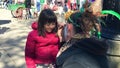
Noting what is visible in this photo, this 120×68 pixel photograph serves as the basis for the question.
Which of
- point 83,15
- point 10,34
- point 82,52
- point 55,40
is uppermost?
point 83,15

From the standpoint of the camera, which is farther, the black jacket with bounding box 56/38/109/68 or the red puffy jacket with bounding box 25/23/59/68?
the red puffy jacket with bounding box 25/23/59/68

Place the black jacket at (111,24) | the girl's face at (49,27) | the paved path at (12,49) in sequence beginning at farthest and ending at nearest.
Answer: the paved path at (12,49)
the girl's face at (49,27)
the black jacket at (111,24)

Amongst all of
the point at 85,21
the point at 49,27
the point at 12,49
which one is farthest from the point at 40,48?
the point at 12,49

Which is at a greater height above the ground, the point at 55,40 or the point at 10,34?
the point at 55,40

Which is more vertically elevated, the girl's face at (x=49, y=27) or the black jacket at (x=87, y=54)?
the black jacket at (x=87, y=54)

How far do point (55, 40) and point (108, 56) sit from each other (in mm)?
1463

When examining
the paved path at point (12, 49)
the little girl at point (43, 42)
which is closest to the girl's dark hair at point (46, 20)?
the little girl at point (43, 42)

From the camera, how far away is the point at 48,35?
3.64 metres

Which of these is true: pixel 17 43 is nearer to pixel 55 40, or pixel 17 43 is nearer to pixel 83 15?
pixel 55 40

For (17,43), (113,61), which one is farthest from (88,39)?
(17,43)

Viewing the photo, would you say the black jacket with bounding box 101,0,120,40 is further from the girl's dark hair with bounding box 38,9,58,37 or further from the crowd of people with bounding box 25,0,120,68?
the girl's dark hair with bounding box 38,9,58,37

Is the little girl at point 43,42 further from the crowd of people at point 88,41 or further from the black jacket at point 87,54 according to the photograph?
the black jacket at point 87,54

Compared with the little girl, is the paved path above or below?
below

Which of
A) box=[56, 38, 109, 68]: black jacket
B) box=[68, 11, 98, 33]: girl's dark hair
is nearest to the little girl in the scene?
box=[68, 11, 98, 33]: girl's dark hair
